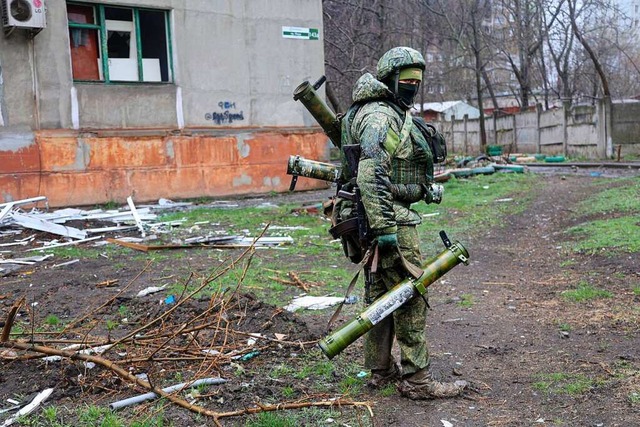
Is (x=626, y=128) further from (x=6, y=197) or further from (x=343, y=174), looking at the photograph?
(x=343, y=174)

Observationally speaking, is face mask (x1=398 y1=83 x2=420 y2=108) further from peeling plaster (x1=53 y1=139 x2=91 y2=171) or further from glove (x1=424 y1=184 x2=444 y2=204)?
peeling plaster (x1=53 y1=139 x2=91 y2=171)

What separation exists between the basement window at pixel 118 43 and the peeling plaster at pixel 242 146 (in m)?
2.21

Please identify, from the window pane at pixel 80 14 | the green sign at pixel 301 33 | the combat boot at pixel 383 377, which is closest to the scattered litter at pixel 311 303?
the combat boot at pixel 383 377

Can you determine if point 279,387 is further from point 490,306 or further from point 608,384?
point 490,306

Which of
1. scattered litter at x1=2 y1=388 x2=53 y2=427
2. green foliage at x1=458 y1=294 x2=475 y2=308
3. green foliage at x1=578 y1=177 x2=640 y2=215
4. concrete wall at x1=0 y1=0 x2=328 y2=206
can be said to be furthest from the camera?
concrete wall at x1=0 y1=0 x2=328 y2=206

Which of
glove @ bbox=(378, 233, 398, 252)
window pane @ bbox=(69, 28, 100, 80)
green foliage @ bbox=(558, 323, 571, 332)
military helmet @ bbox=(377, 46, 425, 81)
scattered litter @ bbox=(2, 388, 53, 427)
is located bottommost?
green foliage @ bbox=(558, 323, 571, 332)

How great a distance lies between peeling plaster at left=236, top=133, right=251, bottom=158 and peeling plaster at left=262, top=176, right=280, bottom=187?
814mm

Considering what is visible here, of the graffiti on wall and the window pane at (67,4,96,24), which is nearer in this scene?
the window pane at (67,4,96,24)

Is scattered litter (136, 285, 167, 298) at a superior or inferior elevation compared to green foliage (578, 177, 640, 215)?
inferior

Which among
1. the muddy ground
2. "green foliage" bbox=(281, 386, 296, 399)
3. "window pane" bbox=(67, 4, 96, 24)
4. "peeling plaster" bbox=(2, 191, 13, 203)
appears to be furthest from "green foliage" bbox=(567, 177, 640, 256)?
"window pane" bbox=(67, 4, 96, 24)

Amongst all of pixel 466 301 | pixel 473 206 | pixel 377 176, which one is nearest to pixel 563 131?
pixel 473 206

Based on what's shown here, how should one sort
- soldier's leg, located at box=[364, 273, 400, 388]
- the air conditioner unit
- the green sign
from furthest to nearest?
1. the green sign
2. the air conditioner unit
3. soldier's leg, located at box=[364, 273, 400, 388]

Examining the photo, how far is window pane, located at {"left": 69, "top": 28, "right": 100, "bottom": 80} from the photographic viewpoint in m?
14.0

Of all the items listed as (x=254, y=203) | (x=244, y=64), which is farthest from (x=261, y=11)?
(x=254, y=203)
